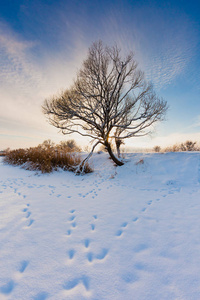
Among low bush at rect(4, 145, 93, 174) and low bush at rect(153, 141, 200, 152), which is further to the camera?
low bush at rect(153, 141, 200, 152)

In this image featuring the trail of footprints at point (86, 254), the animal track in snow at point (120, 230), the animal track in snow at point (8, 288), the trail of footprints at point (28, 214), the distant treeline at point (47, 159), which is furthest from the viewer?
the distant treeline at point (47, 159)

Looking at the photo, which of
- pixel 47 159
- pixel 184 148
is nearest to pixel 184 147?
pixel 184 148

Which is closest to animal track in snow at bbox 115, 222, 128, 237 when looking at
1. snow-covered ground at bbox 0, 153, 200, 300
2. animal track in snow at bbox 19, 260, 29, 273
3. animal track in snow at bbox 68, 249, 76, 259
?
snow-covered ground at bbox 0, 153, 200, 300

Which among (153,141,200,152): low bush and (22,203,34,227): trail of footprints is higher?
(153,141,200,152): low bush

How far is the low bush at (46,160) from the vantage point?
6.95 m

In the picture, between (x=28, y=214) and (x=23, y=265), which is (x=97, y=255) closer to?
(x=23, y=265)

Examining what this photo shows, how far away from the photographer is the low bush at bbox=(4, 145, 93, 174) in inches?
274

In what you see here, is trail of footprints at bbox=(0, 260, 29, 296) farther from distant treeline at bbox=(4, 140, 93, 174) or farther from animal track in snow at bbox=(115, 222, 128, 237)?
distant treeline at bbox=(4, 140, 93, 174)

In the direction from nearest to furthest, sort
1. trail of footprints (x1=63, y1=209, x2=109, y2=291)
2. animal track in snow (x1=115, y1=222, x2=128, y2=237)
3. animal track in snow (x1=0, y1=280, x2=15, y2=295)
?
animal track in snow (x1=0, y1=280, x2=15, y2=295) < trail of footprints (x1=63, y1=209, x2=109, y2=291) < animal track in snow (x1=115, y1=222, x2=128, y2=237)

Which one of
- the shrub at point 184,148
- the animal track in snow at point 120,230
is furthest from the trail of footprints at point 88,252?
the shrub at point 184,148

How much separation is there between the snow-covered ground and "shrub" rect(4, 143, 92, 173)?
3.34 m

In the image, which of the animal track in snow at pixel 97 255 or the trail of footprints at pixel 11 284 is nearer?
the trail of footprints at pixel 11 284

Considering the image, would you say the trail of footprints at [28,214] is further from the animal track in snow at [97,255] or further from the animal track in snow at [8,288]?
the animal track in snow at [97,255]

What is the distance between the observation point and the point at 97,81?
680 centimetres
